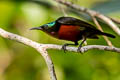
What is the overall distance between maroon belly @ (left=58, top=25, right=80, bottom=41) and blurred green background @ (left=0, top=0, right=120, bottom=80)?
38 centimetres

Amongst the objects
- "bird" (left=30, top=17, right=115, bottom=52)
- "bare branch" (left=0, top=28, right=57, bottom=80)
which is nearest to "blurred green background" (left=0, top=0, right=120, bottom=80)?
"bird" (left=30, top=17, right=115, bottom=52)

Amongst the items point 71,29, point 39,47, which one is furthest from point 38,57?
point 39,47

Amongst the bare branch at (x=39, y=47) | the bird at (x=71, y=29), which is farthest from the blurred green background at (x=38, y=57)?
the bare branch at (x=39, y=47)

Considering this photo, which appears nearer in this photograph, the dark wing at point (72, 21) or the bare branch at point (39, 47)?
the bare branch at point (39, 47)

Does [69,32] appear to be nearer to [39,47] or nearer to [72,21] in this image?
[72,21]

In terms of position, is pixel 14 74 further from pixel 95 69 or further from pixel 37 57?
pixel 95 69

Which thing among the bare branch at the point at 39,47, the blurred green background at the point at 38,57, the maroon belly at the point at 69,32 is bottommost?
the blurred green background at the point at 38,57

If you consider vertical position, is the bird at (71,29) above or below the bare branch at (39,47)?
below

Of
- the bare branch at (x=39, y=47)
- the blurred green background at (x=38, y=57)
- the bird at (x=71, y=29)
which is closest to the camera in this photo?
the bare branch at (x=39, y=47)

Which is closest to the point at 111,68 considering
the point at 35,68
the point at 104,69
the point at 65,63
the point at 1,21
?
the point at 104,69

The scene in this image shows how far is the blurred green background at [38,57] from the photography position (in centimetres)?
→ 441

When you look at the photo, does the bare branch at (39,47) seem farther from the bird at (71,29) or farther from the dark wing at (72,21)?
the dark wing at (72,21)

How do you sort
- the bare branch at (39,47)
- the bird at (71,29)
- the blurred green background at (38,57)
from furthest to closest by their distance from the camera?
the blurred green background at (38,57) < the bird at (71,29) < the bare branch at (39,47)

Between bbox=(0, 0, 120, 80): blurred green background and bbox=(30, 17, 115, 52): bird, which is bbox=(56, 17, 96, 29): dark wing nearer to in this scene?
bbox=(30, 17, 115, 52): bird
